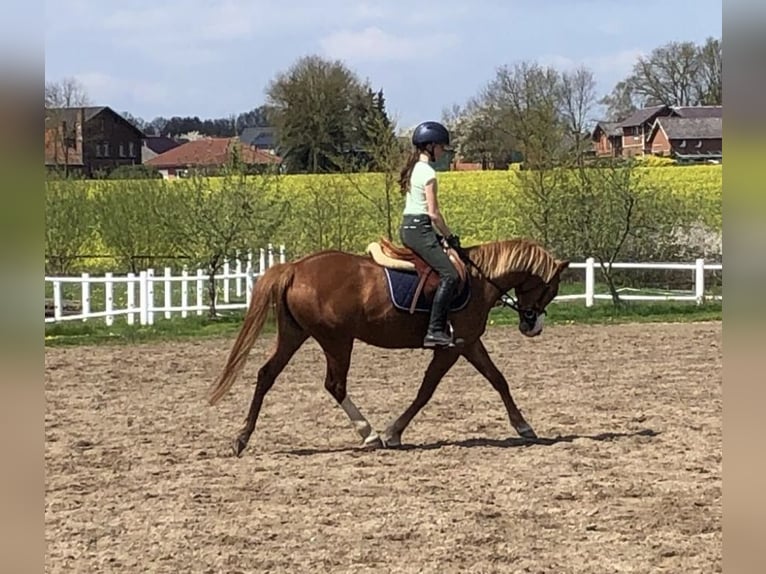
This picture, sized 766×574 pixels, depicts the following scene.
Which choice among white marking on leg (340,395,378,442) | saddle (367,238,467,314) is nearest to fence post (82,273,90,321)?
white marking on leg (340,395,378,442)

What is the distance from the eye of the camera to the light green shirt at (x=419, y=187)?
7086mm

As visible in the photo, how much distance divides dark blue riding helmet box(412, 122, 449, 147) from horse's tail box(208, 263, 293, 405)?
1292 mm

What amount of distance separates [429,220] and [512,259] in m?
0.83

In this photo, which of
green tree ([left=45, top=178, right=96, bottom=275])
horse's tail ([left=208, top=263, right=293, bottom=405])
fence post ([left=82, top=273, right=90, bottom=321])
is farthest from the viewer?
green tree ([left=45, top=178, right=96, bottom=275])

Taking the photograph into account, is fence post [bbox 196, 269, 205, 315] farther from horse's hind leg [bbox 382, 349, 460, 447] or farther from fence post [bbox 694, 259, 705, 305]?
horse's hind leg [bbox 382, 349, 460, 447]

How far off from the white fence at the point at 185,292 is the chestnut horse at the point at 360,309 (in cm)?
916

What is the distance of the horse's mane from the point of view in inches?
300

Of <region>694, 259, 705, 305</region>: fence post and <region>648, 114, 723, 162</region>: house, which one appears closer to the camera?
<region>694, 259, 705, 305</region>: fence post

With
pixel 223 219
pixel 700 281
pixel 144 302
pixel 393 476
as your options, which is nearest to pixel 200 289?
pixel 223 219

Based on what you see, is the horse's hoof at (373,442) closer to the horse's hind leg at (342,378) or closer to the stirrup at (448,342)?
the horse's hind leg at (342,378)

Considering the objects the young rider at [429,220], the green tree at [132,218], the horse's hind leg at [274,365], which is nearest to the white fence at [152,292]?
the green tree at [132,218]
